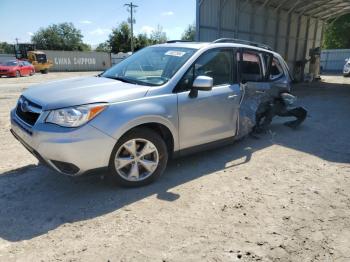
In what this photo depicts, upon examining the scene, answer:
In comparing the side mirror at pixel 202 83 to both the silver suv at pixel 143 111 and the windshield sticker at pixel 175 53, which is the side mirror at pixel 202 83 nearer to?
the silver suv at pixel 143 111

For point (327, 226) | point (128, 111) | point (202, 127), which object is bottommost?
point (327, 226)

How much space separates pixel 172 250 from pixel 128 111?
158 cm

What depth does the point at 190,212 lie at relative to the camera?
342 centimetres

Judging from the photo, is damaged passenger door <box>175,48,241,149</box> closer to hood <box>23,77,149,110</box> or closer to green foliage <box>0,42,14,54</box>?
hood <box>23,77,149,110</box>

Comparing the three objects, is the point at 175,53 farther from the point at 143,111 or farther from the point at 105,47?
the point at 105,47

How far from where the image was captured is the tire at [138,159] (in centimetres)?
364

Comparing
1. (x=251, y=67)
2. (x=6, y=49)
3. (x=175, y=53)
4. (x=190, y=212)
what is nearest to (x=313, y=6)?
(x=251, y=67)

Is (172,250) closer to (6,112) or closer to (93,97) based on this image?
(93,97)

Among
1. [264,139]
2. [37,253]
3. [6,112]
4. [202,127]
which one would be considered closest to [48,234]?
[37,253]

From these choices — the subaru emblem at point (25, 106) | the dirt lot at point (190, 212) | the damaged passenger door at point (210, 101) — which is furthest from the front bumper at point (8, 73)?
the damaged passenger door at point (210, 101)

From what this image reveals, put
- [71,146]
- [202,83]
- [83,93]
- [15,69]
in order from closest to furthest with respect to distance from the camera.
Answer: [71,146]
[83,93]
[202,83]
[15,69]

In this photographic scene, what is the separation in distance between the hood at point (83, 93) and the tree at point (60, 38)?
279ft

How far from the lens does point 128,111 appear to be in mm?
3549

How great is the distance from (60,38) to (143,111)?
8946cm
